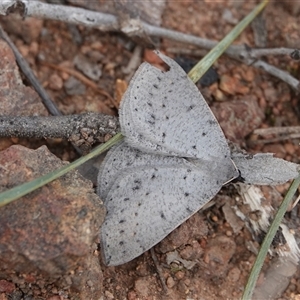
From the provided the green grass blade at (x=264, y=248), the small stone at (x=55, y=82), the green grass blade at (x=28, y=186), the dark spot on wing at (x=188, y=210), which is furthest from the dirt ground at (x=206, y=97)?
the green grass blade at (x=28, y=186)

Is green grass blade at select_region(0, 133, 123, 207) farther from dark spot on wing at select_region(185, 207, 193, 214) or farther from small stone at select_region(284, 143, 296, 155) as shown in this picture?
small stone at select_region(284, 143, 296, 155)

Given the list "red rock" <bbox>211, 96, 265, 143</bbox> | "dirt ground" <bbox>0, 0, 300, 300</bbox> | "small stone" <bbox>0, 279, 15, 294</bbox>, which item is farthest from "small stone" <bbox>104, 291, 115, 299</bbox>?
"red rock" <bbox>211, 96, 265, 143</bbox>

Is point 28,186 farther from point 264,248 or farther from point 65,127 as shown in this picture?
point 264,248

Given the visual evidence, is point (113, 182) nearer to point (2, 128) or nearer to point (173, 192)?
point (173, 192)

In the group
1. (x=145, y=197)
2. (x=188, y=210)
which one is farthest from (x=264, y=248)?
(x=145, y=197)

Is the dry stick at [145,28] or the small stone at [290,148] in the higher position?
the dry stick at [145,28]

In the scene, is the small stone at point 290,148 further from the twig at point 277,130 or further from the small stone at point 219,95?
the small stone at point 219,95

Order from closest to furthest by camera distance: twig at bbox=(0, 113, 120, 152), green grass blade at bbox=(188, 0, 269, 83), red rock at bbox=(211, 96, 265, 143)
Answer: twig at bbox=(0, 113, 120, 152) → green grass blade at bbox=(188, 0, 269, 83) → red rock at bbox=(211, 96, 265, 143)
